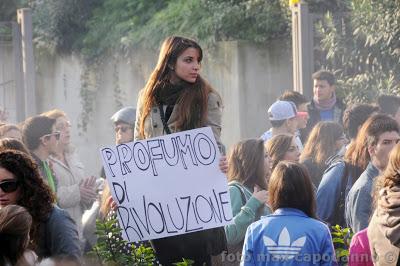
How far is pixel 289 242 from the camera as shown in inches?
248

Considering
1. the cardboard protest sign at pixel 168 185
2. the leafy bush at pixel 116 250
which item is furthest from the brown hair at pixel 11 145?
the leafy bush at pixel 116 250

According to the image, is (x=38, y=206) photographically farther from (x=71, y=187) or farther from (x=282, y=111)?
(x=282, y=111)

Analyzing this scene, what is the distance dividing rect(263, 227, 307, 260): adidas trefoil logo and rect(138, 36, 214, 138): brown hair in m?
1.28

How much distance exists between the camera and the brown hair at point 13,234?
5422mm

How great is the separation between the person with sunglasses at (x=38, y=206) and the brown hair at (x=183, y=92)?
1.36 metres

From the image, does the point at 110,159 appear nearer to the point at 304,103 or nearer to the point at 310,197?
the point at 310,197

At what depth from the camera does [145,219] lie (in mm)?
7395

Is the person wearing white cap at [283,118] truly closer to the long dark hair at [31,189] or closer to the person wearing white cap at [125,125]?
the person wearing white cap at [125,125]

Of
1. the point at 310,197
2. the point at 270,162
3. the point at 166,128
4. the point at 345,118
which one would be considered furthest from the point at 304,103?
the point at 310,197

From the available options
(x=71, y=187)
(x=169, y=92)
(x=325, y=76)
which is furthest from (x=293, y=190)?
(x=325, y=76)

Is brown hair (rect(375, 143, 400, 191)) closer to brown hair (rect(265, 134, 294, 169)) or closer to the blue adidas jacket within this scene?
the blue adidas jacket

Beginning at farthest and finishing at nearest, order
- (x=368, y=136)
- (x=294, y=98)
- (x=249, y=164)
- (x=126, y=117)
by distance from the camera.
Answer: (x=294, y=98)
(x=126, y=117)
(x=249, y=164)
(x=368, y=136)

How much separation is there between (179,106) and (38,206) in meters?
1.49

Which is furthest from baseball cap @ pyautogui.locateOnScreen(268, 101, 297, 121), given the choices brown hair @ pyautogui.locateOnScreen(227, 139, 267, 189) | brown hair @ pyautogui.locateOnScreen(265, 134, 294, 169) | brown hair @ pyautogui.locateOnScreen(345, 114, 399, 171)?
brown hair @ pyautogui.locateOnScreen(345, 114, 399, 171)
